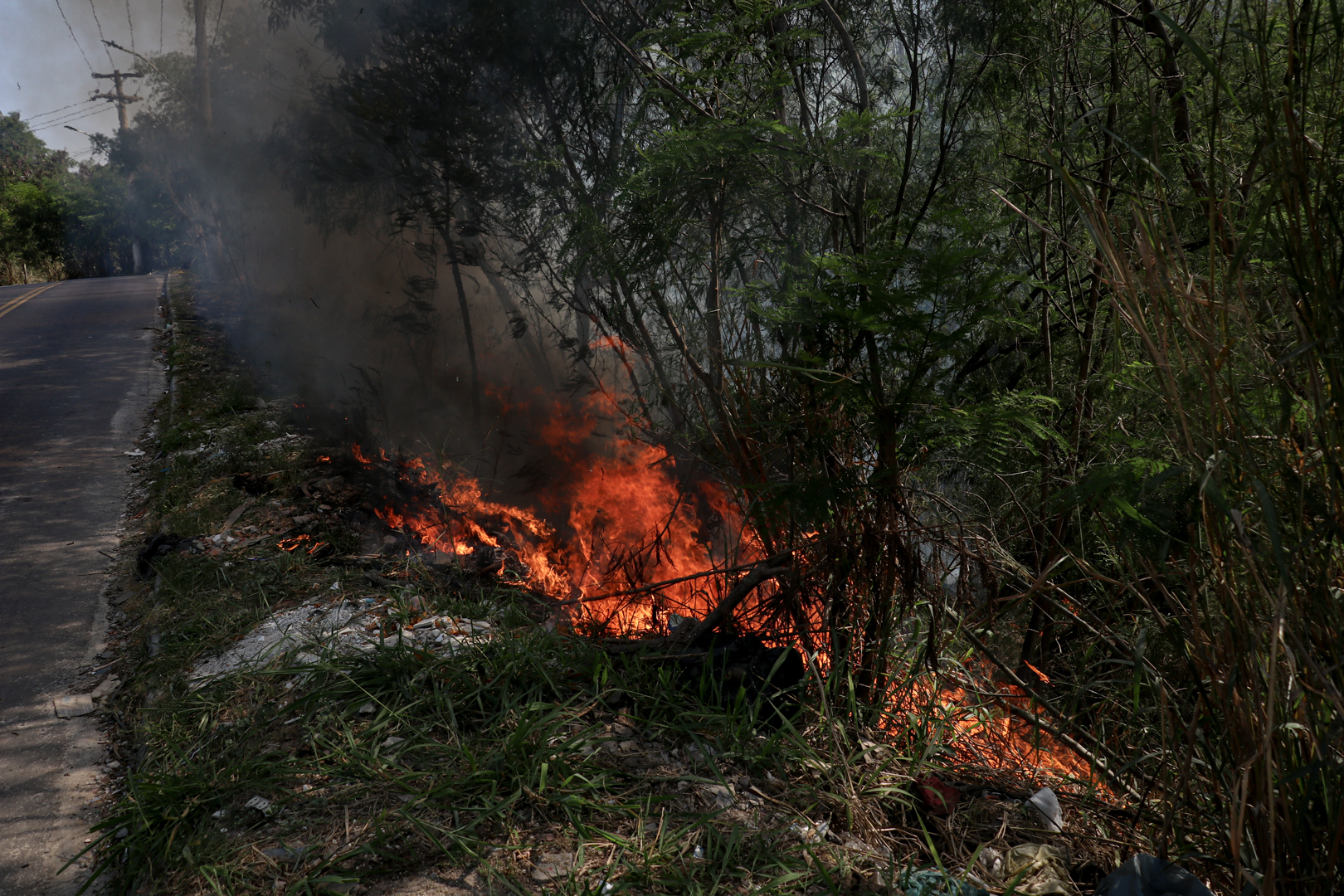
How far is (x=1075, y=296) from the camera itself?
13.8 feet

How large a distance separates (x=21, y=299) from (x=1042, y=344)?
20366 millimetres

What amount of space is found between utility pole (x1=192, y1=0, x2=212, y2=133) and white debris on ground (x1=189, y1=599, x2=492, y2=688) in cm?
1441

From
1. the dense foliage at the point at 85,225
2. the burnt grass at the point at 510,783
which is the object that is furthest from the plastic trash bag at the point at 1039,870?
the dense foliage at the point at 85,225

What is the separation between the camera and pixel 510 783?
7.80 feet

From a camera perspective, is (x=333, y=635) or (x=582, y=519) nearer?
(x=333, y=635)

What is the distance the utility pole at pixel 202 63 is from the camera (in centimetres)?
1431

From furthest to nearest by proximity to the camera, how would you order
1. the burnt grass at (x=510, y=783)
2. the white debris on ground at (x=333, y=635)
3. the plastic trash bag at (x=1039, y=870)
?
the white debris on ground at (x=333, y=635)
the burnt grass at (x=510, y=783)
the plastic trash bag at (x=1039, y=870)

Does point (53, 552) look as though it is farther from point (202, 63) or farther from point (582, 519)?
point (202, 63)

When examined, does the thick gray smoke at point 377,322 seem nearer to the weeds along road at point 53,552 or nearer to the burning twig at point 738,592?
the weeds along road at point 53,552

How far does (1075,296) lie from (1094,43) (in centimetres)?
125

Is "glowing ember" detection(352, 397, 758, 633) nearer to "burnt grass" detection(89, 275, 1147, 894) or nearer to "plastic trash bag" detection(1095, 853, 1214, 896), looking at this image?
"burnt grass" detection(89, 275, 1147, 894)

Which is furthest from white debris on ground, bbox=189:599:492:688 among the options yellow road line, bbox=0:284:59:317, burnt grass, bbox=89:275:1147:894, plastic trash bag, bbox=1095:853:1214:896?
yellow road line, bbox=0:284:59:317

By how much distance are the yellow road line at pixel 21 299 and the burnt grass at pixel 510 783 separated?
50.6 feet

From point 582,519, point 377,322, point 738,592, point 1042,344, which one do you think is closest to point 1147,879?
point 738,592
